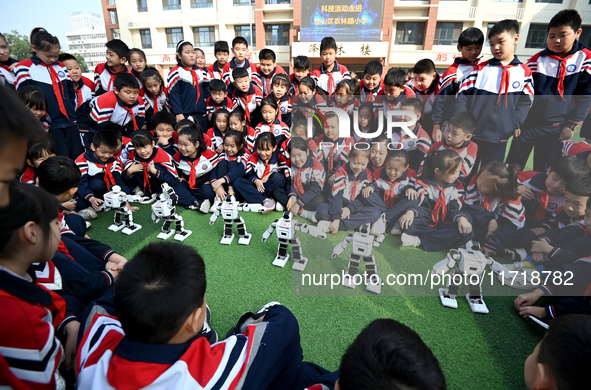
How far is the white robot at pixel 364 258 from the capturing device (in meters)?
2.09

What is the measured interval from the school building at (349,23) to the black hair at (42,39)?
14208mm

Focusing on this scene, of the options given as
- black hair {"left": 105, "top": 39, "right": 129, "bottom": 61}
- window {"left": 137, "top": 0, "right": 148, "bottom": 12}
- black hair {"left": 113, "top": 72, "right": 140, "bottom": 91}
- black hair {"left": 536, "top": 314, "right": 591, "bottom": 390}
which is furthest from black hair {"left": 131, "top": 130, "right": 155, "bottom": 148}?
window {"left": 137, "top": 0, "right": 148, "bottom": 12}

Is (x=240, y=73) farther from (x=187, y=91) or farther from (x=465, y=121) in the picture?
(x=465, y=121)

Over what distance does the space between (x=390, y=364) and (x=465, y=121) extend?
260 centimetres

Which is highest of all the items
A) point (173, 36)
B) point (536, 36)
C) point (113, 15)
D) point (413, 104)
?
point (113, 15)

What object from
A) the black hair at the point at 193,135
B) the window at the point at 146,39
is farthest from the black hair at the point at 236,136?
the window at the point at 146,39

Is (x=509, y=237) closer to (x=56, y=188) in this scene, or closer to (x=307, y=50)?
(x=56, y=188)

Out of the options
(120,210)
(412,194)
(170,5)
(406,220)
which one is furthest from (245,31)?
(406,220)

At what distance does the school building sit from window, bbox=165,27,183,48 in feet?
0.27

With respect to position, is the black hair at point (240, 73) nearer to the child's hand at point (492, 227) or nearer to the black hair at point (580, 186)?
the child's hand at point (492, 227)

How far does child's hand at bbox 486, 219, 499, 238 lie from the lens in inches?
104

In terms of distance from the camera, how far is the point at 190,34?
18516 mm

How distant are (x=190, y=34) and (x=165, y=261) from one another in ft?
69.3

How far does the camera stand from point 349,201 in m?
3.02
